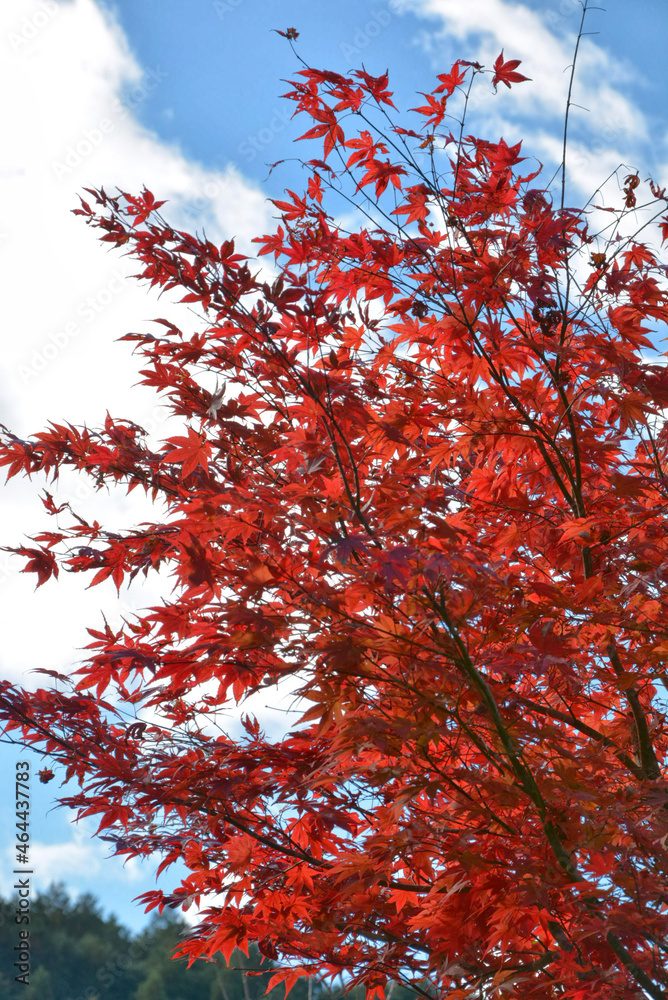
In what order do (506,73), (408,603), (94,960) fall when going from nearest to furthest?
(408,603), (506,73), (94,960)

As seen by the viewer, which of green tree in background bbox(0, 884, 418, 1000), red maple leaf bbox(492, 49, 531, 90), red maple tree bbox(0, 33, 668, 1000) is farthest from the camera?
green tree in background bbox(0, 884, 418, 1000)

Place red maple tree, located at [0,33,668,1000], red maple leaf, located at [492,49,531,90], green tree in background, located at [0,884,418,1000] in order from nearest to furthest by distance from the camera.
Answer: red maple tree, located at [0,33,668,1000], red maple leaf, located at [492,49,531,90], green tree in background, located at [0,884,418,1000]

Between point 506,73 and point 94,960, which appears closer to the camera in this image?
point 506,73

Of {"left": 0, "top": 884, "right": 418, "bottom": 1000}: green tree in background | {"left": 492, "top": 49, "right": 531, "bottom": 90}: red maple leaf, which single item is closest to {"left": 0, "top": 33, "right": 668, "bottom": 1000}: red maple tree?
{"left": 492, "top": 49, "right": 531, "bottom": 90}: red maple leaf

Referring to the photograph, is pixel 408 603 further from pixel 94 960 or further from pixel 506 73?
pixel 94 960

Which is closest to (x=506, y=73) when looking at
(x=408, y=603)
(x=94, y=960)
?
(x=408, y=603)

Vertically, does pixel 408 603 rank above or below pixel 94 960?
above

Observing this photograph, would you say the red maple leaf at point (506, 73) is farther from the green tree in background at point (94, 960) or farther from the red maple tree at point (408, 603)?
the green tree in background at point (94, 960)

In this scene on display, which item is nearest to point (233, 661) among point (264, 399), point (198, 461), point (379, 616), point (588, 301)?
point (379, 616)

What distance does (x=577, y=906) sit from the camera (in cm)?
236

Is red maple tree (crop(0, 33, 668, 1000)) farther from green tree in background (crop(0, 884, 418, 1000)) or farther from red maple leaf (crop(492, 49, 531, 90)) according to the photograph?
green tree in background (crop(0, 884, 418, 1000))

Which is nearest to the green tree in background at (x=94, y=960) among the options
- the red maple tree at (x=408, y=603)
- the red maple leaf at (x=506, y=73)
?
the red maple tree at (x=408, y=603)

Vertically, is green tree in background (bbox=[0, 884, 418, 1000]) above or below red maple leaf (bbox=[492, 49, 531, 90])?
below

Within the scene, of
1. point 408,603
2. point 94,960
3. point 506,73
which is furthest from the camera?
point 94,960
